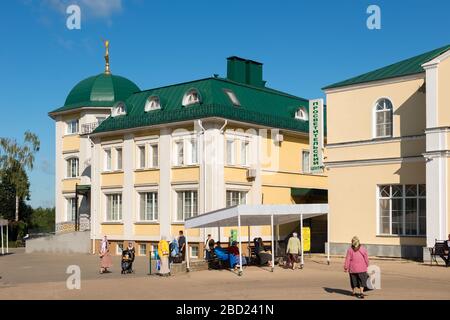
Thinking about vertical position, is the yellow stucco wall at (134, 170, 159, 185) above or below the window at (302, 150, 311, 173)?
below

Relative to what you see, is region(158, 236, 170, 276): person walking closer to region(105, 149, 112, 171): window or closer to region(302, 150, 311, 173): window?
region(302, 150, 311, 173): window

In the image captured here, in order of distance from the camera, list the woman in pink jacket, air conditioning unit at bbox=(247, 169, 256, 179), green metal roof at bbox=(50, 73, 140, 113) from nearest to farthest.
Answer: the woman in pink jacket → air conditioning unit at bbox=(247, 169, 256, 179) → green metal roof at bbox=(50, 73, 140, 113)

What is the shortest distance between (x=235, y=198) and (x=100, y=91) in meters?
15.4

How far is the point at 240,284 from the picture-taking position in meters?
20.4

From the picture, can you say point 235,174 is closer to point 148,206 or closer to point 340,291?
point 148,206

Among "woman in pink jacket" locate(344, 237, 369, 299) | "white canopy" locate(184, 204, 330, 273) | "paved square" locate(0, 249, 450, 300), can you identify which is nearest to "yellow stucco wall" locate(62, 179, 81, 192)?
"paved square" locate(0, 249, 450, 300)

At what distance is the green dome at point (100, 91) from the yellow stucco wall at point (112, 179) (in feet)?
24.3

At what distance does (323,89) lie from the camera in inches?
1272

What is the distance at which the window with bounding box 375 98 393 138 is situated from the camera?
98.7 feet

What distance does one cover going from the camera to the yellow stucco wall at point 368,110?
2898cm

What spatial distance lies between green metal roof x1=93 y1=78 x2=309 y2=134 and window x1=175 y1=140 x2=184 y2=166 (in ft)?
4.32

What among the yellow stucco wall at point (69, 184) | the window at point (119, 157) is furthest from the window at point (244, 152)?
the yellow stucco wall at point (69, 184)

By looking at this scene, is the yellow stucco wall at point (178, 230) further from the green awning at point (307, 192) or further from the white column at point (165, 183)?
the green awning at point (307, 192)
